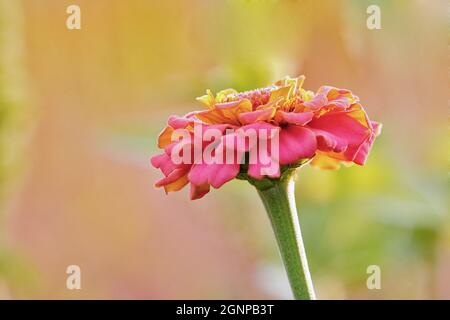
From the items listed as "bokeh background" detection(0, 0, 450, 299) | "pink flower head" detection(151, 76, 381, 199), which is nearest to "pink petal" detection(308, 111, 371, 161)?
"pink flower head" detection(151, 76, 381, 199)

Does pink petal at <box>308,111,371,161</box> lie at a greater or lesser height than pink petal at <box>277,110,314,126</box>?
lesser

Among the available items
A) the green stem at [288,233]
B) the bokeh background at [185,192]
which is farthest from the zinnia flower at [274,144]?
the bokeh background at [185,192]

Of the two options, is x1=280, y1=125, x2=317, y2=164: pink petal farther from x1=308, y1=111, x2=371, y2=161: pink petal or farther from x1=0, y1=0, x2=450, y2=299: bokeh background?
x1=0, y1=0, x2=450, y2=299: bokeh background

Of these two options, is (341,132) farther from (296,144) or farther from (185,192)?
(185,192)

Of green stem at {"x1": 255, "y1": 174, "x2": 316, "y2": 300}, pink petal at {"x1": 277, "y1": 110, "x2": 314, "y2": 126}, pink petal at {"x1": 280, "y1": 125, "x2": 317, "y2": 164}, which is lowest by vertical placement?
green stem at {"x1": 255, "y1": 174, "x2": 316, "y2": 300}

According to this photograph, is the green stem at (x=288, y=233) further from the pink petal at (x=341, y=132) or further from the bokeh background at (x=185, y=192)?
the bokeh background at (x=185, y=192)
